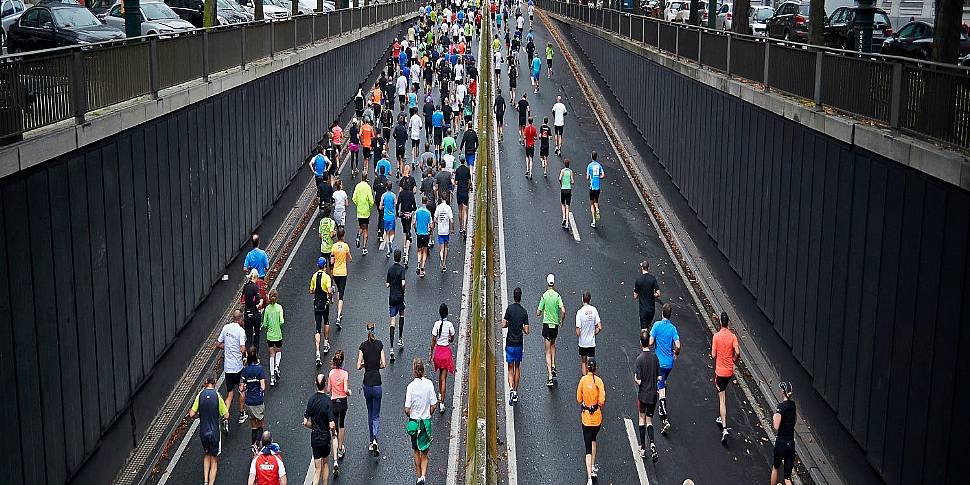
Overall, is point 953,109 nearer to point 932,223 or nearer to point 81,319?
point 932,223

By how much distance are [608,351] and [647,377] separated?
497 cm

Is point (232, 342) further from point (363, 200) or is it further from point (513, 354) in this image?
point (363, 200)

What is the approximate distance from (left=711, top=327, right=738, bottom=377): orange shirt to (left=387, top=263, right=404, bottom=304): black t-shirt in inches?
228

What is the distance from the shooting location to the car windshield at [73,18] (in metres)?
27.4

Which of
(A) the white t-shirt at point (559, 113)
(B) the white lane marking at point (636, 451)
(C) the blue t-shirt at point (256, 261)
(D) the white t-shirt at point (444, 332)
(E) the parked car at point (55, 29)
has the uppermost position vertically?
(E) the parked car at point (55, 29)

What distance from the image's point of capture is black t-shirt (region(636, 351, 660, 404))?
16.6m

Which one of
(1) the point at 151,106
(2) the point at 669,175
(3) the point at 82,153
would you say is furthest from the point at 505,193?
(3) the point at 82,153

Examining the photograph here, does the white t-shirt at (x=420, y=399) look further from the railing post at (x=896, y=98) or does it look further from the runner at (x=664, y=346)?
the railing post at (x=896, y=98)

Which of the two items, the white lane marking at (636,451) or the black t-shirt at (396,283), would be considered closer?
the white lane marking at (636,451)

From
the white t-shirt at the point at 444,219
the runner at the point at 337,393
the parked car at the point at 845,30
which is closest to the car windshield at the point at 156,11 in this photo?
the white t-shirt at the point at 444,219

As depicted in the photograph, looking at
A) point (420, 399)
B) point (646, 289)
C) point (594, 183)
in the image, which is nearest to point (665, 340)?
point (646, 289)

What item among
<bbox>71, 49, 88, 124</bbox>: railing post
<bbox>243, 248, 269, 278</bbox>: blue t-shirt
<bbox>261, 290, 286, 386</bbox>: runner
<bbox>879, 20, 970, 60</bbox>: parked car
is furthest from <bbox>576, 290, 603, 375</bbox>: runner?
<bbox>879, 20, 970, 60</bbox>: parked car

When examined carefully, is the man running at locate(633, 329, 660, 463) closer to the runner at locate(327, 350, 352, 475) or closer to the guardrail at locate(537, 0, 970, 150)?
the runner at locate(327, 350, 352, 475)

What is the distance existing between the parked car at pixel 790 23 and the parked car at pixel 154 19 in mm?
22290
